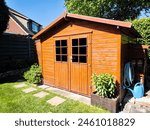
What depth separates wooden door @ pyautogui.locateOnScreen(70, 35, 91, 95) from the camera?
6281 mm

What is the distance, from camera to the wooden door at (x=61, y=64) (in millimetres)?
7154

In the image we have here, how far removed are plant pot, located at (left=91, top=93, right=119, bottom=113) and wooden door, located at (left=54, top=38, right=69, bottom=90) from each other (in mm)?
2007

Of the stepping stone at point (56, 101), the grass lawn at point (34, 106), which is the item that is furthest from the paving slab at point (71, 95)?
the stepping stone at point (56, 101)

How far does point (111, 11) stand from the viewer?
1917cm

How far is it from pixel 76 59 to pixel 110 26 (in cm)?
198

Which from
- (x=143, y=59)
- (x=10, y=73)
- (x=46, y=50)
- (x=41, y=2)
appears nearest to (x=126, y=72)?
(x=143, y=59)

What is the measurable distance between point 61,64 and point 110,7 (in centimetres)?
1348

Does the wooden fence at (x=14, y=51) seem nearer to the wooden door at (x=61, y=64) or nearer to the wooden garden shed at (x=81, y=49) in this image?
the wooden garden shed at (x=81, y=49)

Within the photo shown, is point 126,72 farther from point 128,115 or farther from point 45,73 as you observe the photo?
point 45,73

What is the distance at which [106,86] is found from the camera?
5.27 meters

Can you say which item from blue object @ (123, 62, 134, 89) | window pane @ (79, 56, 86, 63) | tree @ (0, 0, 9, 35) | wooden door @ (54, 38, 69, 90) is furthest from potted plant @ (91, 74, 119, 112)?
tree @ (0, 0, 9, 35)

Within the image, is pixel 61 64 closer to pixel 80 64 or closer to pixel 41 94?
pixel 80 64

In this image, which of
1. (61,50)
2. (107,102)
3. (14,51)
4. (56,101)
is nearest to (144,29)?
(61,50)

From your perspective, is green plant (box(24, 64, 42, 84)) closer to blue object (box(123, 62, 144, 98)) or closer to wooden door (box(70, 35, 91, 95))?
wooden door (box(70, 35, 91, 95))
